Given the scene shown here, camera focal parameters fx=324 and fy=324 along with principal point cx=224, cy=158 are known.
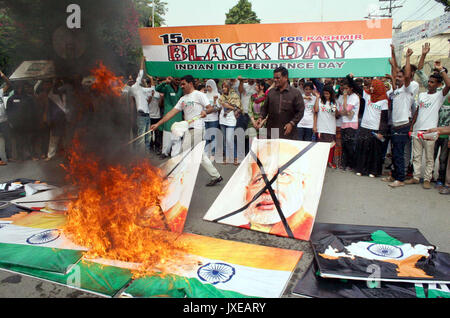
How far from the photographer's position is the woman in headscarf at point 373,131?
6.51 meters

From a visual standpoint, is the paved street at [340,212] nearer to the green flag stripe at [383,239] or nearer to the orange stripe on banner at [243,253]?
the orange stripe on banner at [243,253]

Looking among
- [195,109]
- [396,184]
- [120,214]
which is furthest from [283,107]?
[120,214]

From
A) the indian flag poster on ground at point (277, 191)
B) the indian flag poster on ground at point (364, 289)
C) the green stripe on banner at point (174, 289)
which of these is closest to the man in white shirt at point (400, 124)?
the indian flag poster on ground at point (277, 191)

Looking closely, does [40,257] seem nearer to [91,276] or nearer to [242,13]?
[91,276]

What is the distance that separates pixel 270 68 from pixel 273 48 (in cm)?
40

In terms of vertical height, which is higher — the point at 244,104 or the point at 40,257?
the point at 244,104

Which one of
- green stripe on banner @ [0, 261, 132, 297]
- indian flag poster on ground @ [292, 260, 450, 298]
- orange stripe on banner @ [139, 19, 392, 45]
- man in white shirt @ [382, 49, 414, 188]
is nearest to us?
indian flag poster on ground @ [292, 260, 450, 298]

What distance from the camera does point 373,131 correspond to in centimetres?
659

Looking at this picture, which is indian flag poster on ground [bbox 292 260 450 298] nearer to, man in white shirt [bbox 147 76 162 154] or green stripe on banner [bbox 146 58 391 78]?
green stripe on banner [bbox 146 58 391 78]

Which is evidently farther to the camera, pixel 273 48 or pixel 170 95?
pixel 170 95

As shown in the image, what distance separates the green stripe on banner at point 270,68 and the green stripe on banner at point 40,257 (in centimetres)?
491

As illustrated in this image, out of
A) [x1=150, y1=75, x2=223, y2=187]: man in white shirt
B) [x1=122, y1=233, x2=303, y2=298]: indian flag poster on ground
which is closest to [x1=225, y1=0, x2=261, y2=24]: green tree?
[x1=150, y1=75, x2=223, y2=187]: man in white shirt

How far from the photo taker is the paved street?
9.96 ft

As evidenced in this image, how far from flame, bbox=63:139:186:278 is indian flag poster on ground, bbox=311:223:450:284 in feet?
5.20
